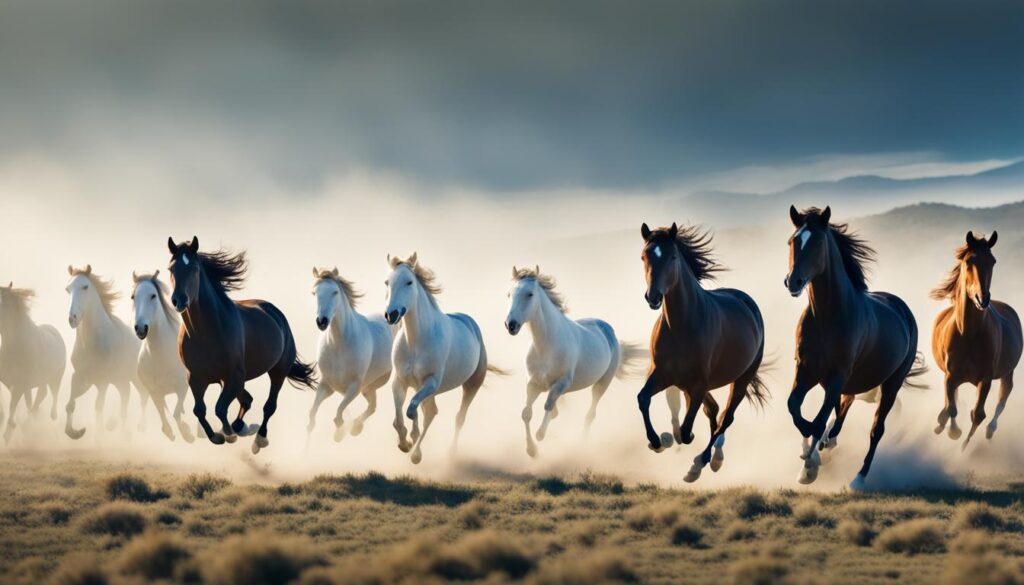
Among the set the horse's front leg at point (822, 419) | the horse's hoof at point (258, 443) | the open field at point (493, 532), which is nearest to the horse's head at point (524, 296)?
the open field at point (493, 532)

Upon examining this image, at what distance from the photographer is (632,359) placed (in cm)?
2297

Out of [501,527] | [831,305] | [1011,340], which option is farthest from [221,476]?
[1011,340]

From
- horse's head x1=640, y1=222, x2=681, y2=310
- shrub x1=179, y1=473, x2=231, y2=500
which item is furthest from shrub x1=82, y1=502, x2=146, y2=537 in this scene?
horse's head x1=640, y1=222, x2=681, y2=310

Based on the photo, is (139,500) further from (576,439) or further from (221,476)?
(576,439)

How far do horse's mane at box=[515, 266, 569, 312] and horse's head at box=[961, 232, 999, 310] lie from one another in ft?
18.2

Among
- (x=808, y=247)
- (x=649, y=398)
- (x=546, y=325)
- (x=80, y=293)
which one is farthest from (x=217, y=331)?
(x=808, y=247)

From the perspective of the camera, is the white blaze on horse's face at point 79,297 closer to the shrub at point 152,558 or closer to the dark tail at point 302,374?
the dark tail at point 302,374

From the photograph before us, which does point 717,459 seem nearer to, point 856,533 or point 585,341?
point 856,533

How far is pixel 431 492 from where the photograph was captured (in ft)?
50.4

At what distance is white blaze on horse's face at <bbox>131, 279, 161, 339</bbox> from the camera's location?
16.0m

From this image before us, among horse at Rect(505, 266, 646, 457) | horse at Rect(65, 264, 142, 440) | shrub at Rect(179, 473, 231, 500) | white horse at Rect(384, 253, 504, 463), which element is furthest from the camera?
horse at Rect(65, 264, 142, 440)

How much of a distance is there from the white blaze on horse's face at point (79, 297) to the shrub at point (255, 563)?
29.3 feet

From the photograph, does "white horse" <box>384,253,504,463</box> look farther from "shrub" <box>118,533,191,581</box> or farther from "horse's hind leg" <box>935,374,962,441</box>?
"horse's hind leg" <box>935,374,962,441</box>

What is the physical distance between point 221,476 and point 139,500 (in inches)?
75.3
